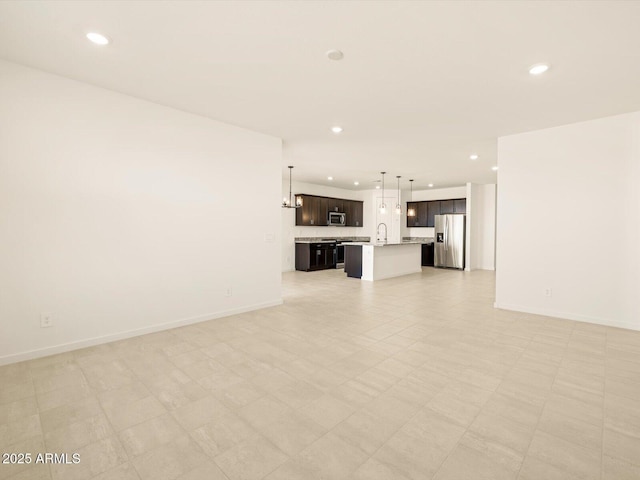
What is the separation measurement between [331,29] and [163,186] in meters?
2.66

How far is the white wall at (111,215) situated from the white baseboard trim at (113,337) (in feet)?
0.04

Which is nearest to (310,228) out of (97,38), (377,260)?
(377,260)

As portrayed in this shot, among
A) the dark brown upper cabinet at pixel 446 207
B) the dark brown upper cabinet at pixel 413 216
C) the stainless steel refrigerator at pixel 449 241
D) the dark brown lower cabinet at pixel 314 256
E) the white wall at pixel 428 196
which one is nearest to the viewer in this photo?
the dark brown lower cabinet at pixel 314 256

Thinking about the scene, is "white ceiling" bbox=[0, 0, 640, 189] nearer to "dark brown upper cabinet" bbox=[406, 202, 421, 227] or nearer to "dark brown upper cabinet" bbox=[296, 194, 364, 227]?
"dark brown upper cabinet" bbox=[296, 194, 364, 227]

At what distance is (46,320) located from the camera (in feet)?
9.93

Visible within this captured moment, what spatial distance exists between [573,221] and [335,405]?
4292mm

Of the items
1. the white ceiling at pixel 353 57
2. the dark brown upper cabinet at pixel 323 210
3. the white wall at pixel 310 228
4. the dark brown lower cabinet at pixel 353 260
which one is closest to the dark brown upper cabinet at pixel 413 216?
the white wall at pixel 310 228

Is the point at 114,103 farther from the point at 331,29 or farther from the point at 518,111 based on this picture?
the point at 518,111

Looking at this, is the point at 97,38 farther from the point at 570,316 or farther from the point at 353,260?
the point at 353,260

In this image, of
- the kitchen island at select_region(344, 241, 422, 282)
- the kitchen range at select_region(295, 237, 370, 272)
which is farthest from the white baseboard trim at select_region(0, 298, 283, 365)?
the kitchen range at select_region(295, 237, 370, 272)

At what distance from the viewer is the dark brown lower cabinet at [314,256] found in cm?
899

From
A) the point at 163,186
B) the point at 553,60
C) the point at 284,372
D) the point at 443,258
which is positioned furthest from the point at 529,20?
the point at 443,258

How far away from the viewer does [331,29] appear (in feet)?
7.52

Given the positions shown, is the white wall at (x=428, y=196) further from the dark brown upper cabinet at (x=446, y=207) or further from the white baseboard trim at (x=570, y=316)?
the white baseboard trim at (x=570, y=316)
